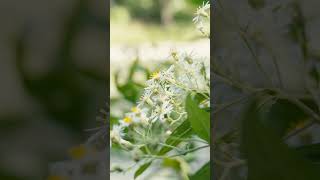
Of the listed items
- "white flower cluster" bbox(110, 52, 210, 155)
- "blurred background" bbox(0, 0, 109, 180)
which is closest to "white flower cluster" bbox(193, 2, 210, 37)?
"white flower cluster" bbox(110, 52, 210, 155)

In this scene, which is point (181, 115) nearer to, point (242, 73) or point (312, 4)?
point (242, 73)

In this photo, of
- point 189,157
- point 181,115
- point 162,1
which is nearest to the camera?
point 181,115

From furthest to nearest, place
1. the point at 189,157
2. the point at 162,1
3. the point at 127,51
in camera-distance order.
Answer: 1. the point at 162,1
2. the point at 127,51
3. the point at 189,157

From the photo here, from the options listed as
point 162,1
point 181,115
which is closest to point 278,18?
point 181,115

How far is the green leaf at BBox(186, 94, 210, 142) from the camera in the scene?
2.22 feet

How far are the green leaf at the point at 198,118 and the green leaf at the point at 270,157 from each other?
10cm

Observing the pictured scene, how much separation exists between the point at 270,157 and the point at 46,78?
27cm

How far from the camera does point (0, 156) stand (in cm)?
59

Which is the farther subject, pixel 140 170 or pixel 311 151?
pixel 140 170

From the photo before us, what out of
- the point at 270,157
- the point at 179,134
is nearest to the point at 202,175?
the point at 179,134

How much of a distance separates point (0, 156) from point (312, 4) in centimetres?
42

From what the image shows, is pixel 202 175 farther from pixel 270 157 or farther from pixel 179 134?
pixel 270 157

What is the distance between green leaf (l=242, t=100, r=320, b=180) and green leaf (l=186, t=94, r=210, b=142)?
4.0 inches

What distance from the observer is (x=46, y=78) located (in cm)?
60
